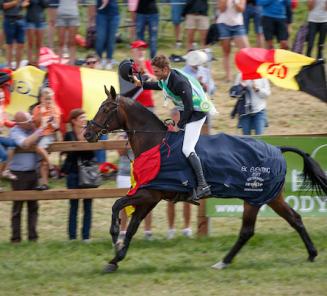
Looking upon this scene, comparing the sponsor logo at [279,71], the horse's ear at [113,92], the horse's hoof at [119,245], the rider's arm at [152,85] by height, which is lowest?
the horse's hoof at [119,245]

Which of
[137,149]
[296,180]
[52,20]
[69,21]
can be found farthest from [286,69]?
[52,20]

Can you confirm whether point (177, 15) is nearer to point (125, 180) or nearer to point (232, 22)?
point (232, 22)

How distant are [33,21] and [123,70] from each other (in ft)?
26.1

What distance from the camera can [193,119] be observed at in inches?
424

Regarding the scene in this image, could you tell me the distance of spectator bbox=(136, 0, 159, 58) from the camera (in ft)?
60.9

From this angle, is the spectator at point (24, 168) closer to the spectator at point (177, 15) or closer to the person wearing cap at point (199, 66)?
the person wearing cap at point (199, 66)

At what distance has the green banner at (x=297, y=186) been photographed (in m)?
12.1

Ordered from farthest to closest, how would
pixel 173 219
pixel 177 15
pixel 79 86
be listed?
pixel 177 15, pixel 79 86, pixel 173 219

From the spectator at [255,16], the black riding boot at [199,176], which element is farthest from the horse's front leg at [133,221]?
the spectator at [255,16]

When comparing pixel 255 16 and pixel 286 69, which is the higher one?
A: pixel 286 69

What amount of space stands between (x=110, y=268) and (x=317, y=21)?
9.00 meters

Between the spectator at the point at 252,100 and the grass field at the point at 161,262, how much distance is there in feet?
Answer: 6.01

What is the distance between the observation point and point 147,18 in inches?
733

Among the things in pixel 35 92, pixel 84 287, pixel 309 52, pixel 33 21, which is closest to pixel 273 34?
pixel 309 52
